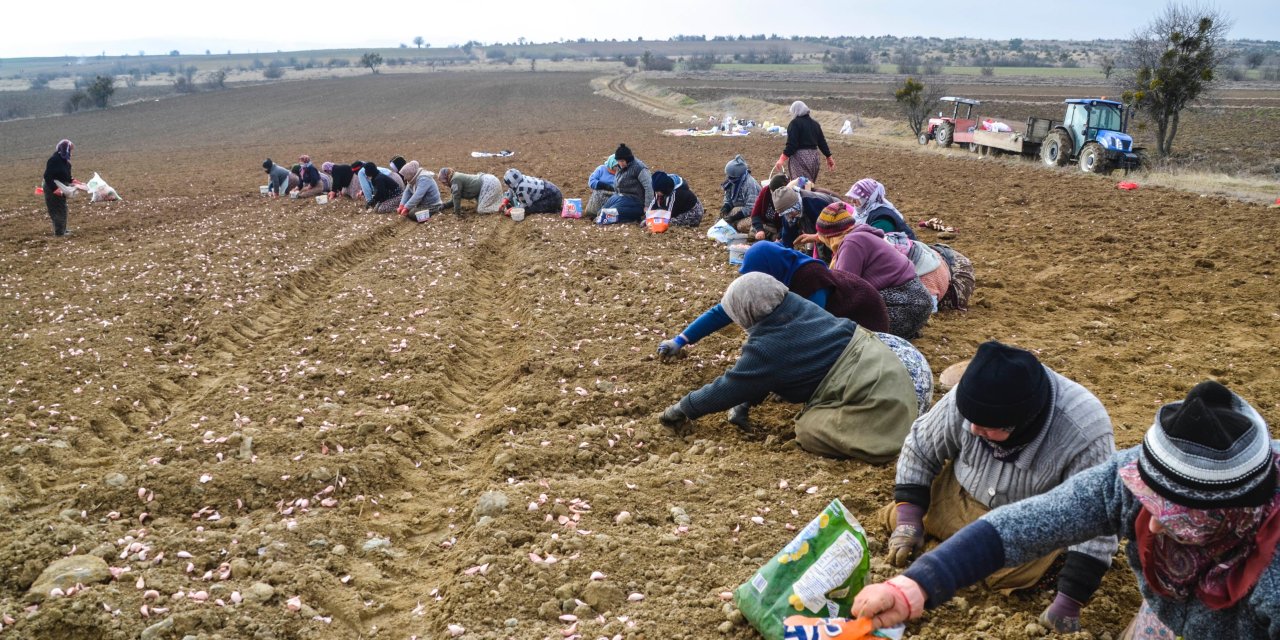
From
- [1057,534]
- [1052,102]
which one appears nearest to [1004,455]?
[1057,534]

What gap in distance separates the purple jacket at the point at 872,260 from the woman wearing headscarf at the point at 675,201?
5.52m

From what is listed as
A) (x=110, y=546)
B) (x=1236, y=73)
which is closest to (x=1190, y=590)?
(x=110, y=546)

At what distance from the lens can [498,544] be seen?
3857mm

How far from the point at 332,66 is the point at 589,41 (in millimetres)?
79492

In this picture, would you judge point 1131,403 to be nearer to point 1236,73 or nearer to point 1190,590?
point 1190,590

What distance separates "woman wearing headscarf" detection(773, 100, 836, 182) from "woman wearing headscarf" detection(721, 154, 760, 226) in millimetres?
546

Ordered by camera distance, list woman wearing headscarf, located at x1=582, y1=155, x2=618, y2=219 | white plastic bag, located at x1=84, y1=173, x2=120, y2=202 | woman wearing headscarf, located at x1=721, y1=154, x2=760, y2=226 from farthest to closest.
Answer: white plastic bag, located at x1=84, y1=173, x2=120, y2=202
woman wearing headscarf, located at x1=582, y1=155, x2=618, y2=219
woman wearing headscarf, located at x1=721, y1=154, x2=760, y2=226

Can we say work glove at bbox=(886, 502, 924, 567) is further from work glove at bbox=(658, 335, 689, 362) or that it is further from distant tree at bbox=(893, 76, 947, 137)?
distant tree at bbox=(893, 76, 947, 137)

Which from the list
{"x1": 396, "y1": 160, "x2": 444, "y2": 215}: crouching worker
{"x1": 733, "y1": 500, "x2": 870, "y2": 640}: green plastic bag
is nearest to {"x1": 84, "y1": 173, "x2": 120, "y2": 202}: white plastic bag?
{"x1": 396, "y1": 160, "x2": 444, "y2": 215}: crouching worker

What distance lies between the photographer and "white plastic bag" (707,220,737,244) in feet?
33.7

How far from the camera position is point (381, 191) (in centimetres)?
1371

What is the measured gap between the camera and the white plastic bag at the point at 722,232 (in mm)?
10281

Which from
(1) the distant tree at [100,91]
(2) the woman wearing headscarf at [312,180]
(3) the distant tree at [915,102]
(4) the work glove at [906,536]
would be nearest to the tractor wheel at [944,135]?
(3) the distant tree at [915,102]

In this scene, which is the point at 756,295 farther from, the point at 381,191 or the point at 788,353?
the point at 381,191
